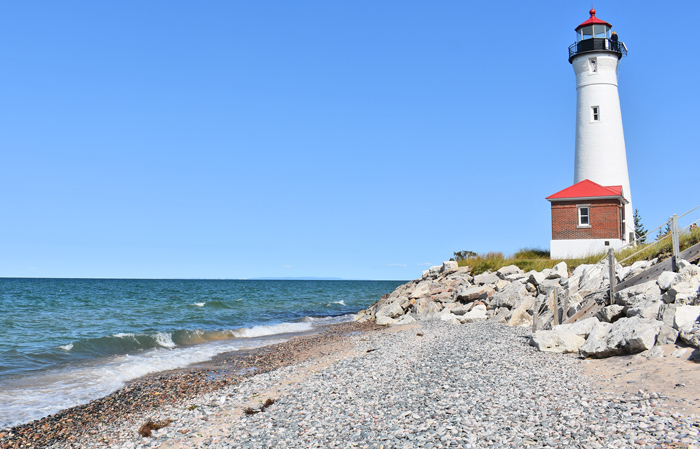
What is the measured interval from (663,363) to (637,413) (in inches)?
94.0

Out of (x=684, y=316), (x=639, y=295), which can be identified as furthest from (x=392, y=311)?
(x=684, y=316)

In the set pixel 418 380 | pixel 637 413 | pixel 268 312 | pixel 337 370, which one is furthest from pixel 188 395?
pixel 268 312

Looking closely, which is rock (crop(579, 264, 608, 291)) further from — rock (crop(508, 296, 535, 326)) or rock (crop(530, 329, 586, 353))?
rock (crop(530, 329, 586, 353))

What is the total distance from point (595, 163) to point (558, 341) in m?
20.8

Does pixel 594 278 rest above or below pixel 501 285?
above

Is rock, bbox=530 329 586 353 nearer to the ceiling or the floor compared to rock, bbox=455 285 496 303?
nearer to the floor

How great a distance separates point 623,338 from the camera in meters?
9.73

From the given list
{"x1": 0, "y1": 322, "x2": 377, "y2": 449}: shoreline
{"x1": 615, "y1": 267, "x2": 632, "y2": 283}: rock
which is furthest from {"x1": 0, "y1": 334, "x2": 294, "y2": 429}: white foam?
{"x1": 615, "y1": 267, "x2": 632, "y2": 283}: rock

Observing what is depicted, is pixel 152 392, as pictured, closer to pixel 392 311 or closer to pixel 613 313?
pixel 613 313

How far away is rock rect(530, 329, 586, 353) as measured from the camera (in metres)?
11.2

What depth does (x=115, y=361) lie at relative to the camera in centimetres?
1552

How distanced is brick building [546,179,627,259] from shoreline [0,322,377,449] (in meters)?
16.0

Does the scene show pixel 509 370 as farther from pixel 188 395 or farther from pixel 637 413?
pixel 188 395

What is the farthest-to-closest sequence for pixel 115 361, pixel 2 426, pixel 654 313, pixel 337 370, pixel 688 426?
pixel 115 361, pixel 337 370, pixel 654 313, pixel 2 426, pixel 688 426
